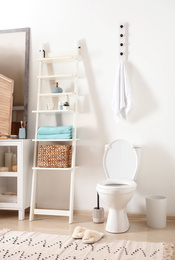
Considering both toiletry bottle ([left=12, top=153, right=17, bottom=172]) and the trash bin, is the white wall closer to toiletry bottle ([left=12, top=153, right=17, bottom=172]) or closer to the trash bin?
the trash bin

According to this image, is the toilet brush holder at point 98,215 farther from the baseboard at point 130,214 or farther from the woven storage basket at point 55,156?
the woven storage basket at point 55,156

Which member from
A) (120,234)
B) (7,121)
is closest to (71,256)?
(120,234)

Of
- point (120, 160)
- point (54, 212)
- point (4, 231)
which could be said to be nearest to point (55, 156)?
point (54, 212)

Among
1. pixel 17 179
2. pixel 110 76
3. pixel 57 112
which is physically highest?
pixel 110 76

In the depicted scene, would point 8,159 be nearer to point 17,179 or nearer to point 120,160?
point 17,179

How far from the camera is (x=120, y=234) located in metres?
2.59

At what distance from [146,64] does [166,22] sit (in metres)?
0.49

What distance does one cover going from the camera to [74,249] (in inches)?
87.1

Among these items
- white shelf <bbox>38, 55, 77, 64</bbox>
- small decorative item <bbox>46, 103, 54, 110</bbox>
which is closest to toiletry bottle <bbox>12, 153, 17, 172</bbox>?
small decorative item <bbox>46, 103, 54, 110</bbox>

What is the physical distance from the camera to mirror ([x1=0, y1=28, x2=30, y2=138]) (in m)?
3.48

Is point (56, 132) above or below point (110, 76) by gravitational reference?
below

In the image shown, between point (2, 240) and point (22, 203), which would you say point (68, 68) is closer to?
point (22, 203)

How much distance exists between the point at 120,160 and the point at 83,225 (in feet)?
2.45

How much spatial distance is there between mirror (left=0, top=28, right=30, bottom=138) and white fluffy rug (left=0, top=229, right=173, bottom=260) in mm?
1467
